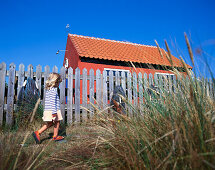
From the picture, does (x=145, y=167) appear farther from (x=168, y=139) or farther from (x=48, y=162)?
(x=48, y=162)

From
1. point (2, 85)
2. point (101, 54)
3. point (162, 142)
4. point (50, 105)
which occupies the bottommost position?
point (162, 142)

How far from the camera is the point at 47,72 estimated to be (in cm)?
518

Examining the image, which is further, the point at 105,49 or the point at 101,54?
the point at 105,49

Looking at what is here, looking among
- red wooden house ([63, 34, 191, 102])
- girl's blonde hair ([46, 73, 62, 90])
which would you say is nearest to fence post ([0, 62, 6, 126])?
girl's blonde hair ([46, 73, 62, 90])

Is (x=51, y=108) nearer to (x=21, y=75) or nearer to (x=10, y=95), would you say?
(x=10, y=95)

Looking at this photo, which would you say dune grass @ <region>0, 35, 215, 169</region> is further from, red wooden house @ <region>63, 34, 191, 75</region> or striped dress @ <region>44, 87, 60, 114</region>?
red wooden house @ <region>63, 34, 191, 75</region>

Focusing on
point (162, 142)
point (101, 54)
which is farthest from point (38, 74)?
point (101, 54)

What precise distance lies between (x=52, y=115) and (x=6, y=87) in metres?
2.59

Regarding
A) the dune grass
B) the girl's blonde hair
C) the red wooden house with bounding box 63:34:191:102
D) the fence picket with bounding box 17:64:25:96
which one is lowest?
the dune grass

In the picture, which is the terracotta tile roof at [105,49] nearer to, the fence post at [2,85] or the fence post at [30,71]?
the fence post at [30,71]

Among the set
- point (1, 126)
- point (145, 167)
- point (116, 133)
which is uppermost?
point (116, 133)

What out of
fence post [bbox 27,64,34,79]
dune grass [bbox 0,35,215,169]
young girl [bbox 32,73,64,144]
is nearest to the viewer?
dune grass [bbox 0,35,215,169]

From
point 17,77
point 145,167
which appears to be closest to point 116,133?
point 145,167

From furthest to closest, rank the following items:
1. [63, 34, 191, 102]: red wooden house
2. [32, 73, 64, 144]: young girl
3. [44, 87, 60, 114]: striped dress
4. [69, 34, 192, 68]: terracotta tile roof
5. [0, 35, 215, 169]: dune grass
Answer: [69, 34, 192, 68]: terracotta tile roof → [63, 34, 191, 102]: red wooden house → [44, 87, 60, 114]: striped dress → [32, 73, 64, 144]: young girl → [0, 35, 215, 169]: dune grass
